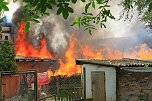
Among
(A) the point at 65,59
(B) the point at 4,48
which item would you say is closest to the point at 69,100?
(B) the point at 4,48

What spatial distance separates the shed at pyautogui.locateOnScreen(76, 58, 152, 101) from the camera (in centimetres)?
2050

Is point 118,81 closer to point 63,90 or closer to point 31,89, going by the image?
point 63,90

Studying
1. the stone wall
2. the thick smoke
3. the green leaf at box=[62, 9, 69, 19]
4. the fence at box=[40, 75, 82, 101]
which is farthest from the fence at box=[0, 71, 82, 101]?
the thick smoke

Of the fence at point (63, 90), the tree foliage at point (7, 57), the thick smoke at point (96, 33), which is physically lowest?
the fence at point (63, 90)

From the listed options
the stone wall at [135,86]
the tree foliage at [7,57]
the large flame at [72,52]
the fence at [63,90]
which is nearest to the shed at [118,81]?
the stone wall at [135,86]

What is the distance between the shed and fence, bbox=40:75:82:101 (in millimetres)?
1085

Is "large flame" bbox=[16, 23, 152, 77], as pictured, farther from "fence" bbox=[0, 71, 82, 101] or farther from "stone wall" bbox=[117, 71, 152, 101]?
"stone wall" bbox=[117, 71, 152, 101]

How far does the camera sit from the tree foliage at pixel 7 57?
24428mm

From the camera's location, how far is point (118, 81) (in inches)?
868

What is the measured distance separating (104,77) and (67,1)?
19.5 meters

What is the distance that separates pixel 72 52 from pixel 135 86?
31.6 m

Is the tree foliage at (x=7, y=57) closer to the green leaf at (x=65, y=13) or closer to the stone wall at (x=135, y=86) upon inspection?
the stone wall at (x=135, y=86)

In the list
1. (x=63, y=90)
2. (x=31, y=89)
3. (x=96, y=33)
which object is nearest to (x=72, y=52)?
(x=96, y=33)

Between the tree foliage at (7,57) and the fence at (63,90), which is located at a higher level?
the tree foliage at (7,57)
